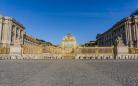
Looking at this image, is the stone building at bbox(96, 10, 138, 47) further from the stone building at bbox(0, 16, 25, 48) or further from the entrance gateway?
the stone building at bbox(0, 16, 25, 48)

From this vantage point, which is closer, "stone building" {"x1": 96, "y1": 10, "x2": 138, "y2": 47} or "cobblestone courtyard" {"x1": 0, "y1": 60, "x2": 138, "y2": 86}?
"cobblestone courtyard" {"x1": 0, "y1": 60, "x2": 138, "y2": 86}

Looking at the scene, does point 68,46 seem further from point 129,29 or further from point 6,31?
point 129,29

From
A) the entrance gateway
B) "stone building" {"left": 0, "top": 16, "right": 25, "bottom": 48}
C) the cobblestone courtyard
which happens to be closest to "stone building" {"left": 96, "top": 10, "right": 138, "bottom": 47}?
the entrance gateway

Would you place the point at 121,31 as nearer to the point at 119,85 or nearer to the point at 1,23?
the point at 1,23

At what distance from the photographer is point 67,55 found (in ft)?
159

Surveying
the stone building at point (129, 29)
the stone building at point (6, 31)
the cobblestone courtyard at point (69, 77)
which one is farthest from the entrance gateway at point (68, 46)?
the cobblestone courtyard at point (69, 77)

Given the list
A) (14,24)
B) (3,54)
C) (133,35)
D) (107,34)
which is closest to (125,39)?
(133,35)

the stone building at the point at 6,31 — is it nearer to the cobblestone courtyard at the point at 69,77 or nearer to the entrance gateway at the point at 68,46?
the entrance gateway at the point at 68,46

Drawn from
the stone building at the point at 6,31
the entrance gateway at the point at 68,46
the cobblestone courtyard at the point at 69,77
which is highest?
the stone building at the point at 6,31

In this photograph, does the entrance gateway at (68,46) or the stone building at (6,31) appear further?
the stone building at (6,31)

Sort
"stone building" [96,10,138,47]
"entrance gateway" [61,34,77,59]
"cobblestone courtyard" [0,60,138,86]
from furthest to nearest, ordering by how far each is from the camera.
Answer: "stone building" [96,10,138,47] → "entrance gateway" [61,34,77,59] → "cobblestone courtyard" [0,60,138,86]

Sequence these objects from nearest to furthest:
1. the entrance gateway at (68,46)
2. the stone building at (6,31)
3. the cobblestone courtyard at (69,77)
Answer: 1. the cobblestone courtyard at (69,77)
2. the entrance gateway at (68,46)
3. the stone building at (6,31)

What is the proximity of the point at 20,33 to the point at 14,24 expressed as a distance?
10.0 m

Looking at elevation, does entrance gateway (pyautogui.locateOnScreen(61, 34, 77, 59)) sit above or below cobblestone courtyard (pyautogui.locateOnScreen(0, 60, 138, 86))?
above
